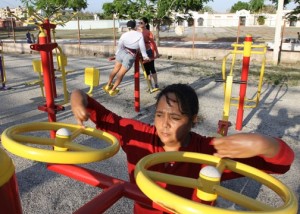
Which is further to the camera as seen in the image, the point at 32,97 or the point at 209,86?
the point at 209,86

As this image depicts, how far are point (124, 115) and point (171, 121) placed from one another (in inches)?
136

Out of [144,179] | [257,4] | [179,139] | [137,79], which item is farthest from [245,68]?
[257,4]

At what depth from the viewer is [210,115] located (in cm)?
476

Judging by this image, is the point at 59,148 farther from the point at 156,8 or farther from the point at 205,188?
the point at 156,8

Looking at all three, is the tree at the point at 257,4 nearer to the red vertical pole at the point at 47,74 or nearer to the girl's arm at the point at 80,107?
the red vertical pole at the point at 47,74

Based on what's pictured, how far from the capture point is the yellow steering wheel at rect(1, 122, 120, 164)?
1.01 meters

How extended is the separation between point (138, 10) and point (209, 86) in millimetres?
8072

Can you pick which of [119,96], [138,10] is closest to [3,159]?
[119,96]

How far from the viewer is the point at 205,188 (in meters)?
0.89

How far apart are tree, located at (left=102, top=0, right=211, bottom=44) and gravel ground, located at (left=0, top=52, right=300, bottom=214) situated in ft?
14.0

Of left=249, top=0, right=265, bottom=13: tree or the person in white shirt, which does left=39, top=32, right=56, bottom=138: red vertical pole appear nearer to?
the person in white shirt

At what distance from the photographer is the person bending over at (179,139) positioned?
115 cm

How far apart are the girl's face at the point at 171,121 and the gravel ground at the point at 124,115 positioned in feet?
4.08

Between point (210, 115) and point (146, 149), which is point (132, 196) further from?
point (210, 115)
